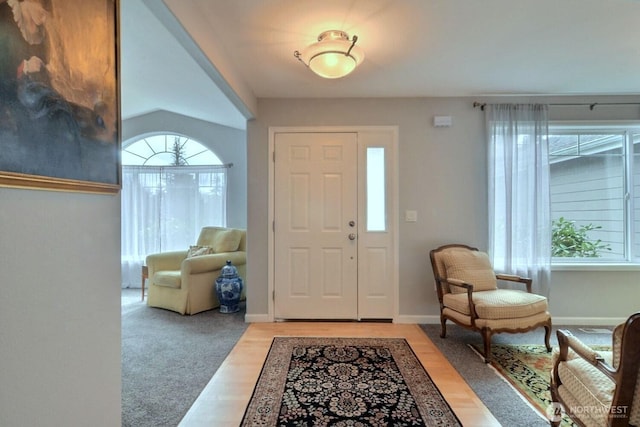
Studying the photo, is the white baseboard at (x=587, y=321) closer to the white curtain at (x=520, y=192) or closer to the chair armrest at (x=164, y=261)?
the white curtain at (x=520, y=192)

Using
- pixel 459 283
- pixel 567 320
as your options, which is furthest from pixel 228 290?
pixel 567 320

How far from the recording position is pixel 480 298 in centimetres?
267

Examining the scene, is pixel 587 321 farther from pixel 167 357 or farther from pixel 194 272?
pixel 194 272

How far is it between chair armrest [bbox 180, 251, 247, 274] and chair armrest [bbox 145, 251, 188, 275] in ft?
1.68

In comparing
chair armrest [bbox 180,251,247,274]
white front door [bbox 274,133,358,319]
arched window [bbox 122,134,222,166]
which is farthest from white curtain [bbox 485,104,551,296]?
arched window [bbox 122,134,222,166]

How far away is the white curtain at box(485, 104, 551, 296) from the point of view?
126 inches

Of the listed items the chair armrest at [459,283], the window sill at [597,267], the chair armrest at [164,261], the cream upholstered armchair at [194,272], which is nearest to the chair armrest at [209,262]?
the cream upholstered armchair at [194,272]

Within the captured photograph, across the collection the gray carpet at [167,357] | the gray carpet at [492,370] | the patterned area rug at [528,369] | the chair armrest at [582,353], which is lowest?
the patterned area rug at [528,369]

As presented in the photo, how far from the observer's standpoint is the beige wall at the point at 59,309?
0.79m

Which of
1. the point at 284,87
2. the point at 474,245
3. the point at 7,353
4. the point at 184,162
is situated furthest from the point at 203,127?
the point at 7,353

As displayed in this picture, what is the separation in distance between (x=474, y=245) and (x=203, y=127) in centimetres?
429

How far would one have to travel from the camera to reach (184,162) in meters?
5.01

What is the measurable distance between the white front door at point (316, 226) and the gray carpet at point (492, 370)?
3.29ft

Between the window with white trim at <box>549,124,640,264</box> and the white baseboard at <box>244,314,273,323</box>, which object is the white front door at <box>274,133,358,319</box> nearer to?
the white baseboard at <box>244,314,273,323</box>
